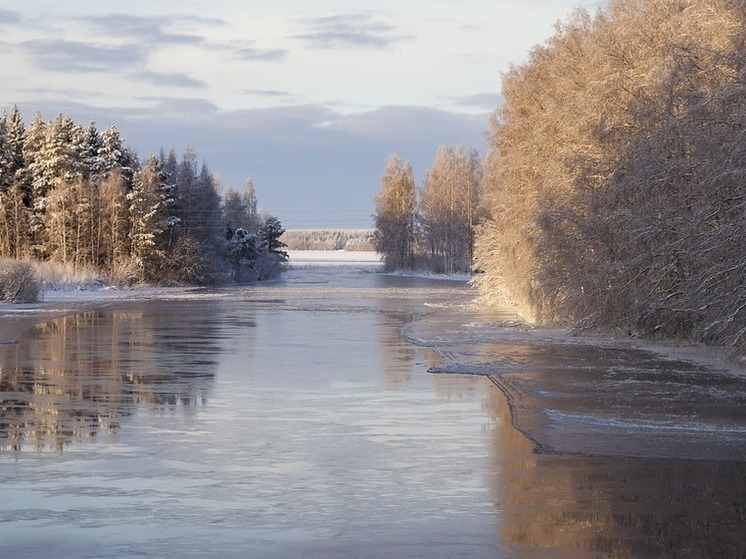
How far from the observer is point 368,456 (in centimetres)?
1248

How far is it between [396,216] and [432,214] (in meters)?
8.40

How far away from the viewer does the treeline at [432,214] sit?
12119 cm

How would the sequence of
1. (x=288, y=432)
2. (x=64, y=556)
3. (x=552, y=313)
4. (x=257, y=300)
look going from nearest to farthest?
(x=64, y=556), (x=288, y=432), (x=552, y=313), (x=257, y=300)

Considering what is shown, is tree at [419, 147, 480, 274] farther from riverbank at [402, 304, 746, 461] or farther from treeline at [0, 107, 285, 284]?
riverbank at [402, 304, 746, 461]

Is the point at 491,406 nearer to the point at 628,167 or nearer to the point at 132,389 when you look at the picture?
the point at 132,389

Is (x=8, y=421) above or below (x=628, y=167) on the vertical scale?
below

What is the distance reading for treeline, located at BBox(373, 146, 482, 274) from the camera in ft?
398

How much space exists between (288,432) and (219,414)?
1908 mm

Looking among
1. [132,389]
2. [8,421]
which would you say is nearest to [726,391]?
[132,389]

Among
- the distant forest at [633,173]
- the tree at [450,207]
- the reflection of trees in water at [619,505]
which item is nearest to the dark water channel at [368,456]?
the reflection of trees in water at [619,505]

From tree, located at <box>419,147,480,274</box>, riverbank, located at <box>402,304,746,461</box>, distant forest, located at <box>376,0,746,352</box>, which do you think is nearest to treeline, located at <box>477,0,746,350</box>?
distant forest, located at <box>376,0,746,352</box>

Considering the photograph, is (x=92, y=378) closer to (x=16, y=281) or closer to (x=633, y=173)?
(x=633, y=173)

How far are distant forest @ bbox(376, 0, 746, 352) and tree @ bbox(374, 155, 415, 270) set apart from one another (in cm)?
→ 8560

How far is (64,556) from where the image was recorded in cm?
812
